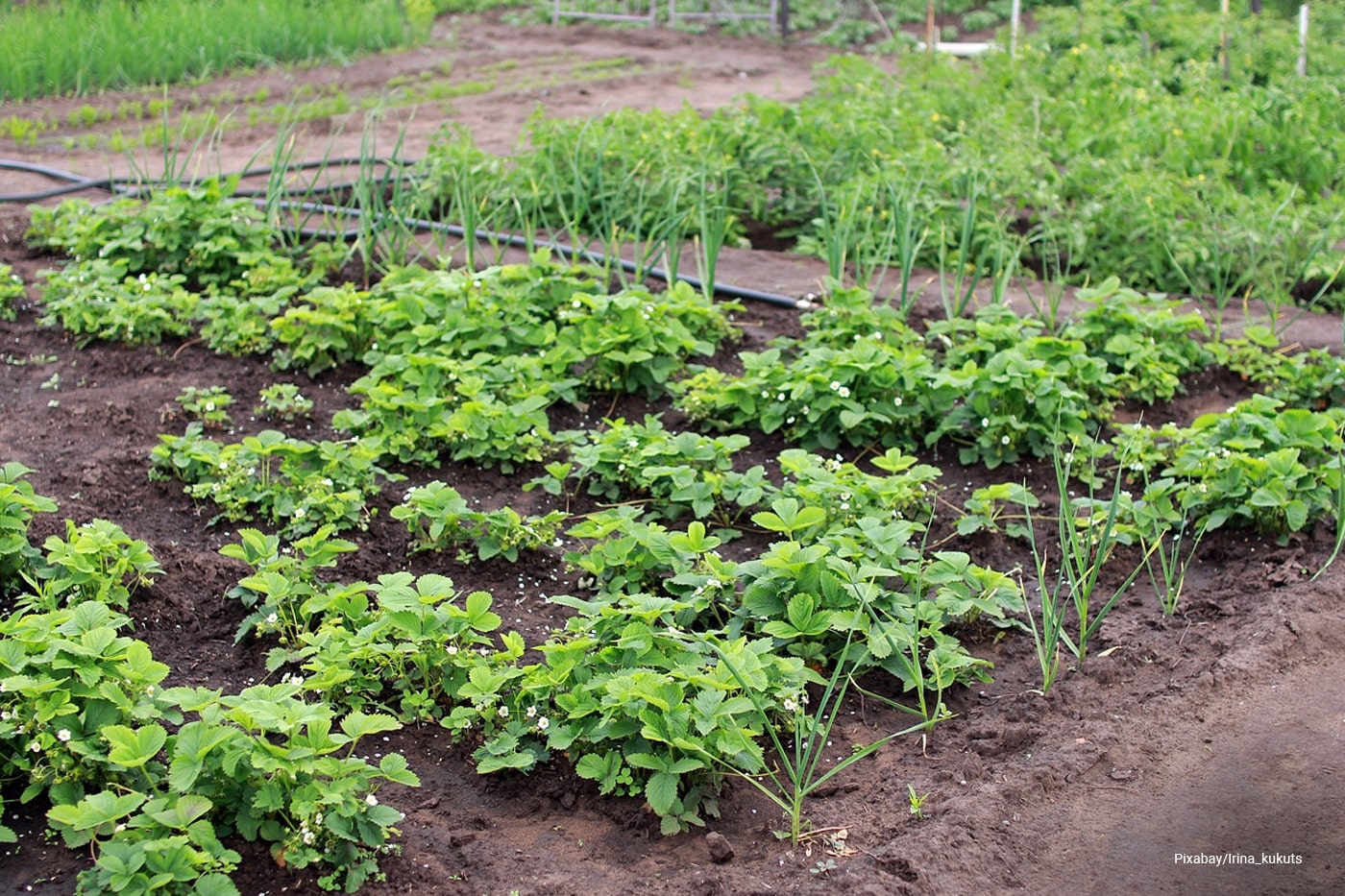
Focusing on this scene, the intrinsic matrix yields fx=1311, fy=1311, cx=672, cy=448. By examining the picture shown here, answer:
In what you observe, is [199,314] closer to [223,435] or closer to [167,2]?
[223,435]

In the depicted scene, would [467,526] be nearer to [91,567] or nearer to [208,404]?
[91,567]

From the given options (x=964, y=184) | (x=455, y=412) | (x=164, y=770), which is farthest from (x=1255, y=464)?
(x=164, y=770)

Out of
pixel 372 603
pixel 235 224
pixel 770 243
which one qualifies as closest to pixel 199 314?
pixel 235 224

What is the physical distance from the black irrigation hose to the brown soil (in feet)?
4.91

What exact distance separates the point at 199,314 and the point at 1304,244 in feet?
15.8

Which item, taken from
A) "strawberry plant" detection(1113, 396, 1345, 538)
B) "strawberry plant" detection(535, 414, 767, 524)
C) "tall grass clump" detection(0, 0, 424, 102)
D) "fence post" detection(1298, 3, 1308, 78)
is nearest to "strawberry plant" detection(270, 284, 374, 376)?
"strawberry plant" detection(535, 414, 767, 524)

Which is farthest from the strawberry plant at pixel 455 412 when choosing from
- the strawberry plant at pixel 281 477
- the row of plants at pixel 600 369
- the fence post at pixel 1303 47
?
the fence post at pixel 1303 47

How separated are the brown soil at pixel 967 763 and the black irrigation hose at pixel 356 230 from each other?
1.50 meters

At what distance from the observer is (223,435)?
4.39 metres

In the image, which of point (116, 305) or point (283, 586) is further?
point (116, 305)

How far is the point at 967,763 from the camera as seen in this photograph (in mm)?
2818

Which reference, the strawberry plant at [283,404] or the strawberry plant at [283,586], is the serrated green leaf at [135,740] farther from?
the strawberry plant at [283,404]

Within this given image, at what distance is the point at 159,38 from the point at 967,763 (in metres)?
9.32

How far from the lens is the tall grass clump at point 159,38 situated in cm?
929
